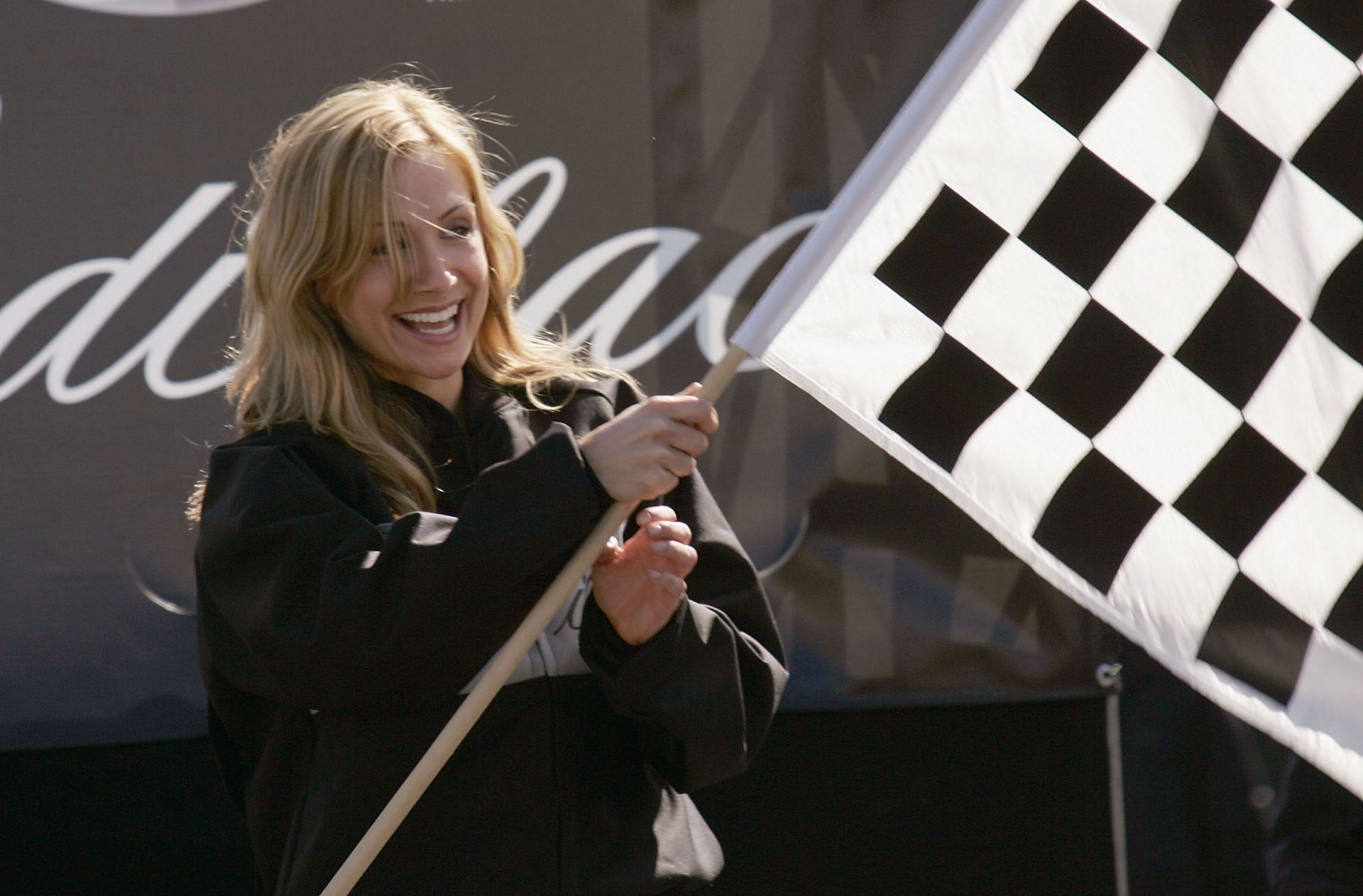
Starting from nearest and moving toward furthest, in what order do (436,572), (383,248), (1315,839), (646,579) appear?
(436,572)
(646,579)
(383,248)
(1315,839)

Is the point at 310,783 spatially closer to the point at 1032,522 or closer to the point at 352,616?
the point at 352,616

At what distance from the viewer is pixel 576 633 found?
4.59ft

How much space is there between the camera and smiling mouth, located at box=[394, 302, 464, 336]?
56.7 inches

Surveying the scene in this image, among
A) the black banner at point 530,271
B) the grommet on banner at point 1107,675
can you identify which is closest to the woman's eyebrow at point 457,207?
the black banner at point 530,271

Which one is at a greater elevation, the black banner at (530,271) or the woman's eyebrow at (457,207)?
the woman's eyebrow at (457,207)

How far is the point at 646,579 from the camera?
132 cm

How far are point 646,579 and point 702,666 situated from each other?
100 millimetres

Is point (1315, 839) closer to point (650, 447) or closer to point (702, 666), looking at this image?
point (702, 666)

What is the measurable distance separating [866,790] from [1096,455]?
1.15 m

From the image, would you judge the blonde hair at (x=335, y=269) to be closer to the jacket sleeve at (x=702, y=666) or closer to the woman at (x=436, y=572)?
the woman at (x=436, y=572)

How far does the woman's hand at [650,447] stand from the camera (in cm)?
124

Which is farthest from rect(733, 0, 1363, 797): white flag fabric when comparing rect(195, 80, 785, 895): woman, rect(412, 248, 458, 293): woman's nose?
rect(412, 248, 458, 293): woman's nose

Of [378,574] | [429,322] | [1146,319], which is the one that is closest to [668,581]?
[378,574]

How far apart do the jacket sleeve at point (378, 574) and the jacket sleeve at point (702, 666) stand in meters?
0.12
